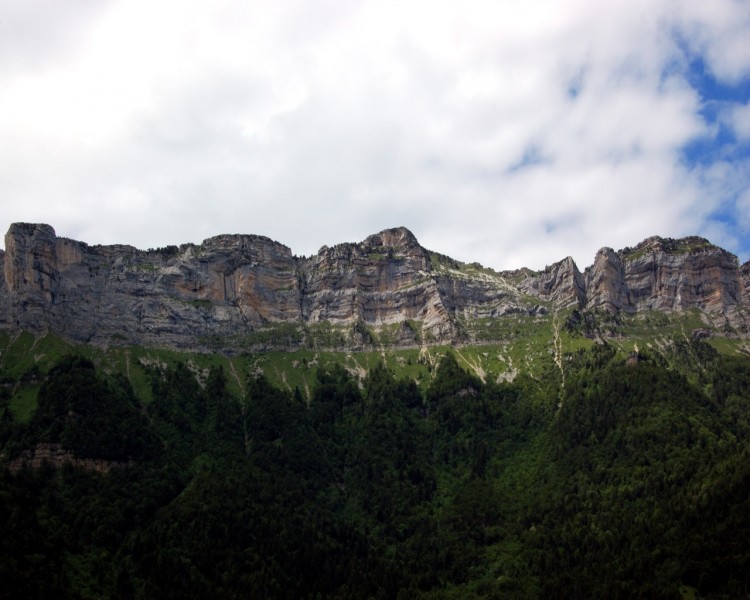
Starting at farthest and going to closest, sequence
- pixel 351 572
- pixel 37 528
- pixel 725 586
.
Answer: pixel 351 572
pixel 37 528
pixel 725 586

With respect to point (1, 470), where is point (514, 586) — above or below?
below

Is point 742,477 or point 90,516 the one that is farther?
point 90,516

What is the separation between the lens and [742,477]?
574 ft

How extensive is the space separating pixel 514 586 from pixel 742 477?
186 ft

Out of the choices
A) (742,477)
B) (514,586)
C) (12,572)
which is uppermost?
(742,477)

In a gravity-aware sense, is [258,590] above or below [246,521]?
below

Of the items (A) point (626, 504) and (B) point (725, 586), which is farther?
(A) point (626, 504)

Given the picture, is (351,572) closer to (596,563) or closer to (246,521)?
(246,521)

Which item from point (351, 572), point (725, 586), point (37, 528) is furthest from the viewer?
point (351, 572)

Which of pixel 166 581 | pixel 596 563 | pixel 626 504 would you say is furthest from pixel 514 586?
pixel 166 581

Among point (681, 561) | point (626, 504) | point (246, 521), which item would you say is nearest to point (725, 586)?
point (681, 561)

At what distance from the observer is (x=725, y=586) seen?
152 meters

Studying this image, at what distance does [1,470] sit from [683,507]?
16333cm

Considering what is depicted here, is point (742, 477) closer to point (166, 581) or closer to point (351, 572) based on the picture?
point (351, 572)
